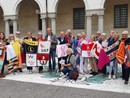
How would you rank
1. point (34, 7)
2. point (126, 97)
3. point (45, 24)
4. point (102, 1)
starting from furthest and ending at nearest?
point (34, 7) < point (45, 24) < point (102, 1) < point (126, 97)

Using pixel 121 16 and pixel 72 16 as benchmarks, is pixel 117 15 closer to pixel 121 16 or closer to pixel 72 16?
pixel 121 16

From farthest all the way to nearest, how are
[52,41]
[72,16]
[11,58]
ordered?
[72,16] → [52,41] → [11,58]

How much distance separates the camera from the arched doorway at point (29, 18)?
22.7 metres

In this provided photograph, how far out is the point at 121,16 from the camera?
61.8 feet

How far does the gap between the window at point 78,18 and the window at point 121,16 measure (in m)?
2.99

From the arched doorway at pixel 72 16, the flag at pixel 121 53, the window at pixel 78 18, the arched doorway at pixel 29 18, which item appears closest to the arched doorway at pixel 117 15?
the window at pixel 78 18

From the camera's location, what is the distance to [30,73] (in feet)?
32.5

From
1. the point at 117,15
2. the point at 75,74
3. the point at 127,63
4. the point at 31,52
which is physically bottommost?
the point at 75,74

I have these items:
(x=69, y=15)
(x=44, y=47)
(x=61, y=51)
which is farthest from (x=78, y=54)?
(x=69, y=15)

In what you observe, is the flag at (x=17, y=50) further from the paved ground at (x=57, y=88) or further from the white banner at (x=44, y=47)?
the paved ground at (x=57, y=88)

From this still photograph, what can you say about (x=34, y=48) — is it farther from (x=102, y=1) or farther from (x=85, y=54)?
(x=102, y=1)

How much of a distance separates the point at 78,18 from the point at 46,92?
14.5 m

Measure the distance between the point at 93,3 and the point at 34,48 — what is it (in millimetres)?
8328

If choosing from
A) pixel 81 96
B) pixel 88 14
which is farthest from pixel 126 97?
pixel 88 14
